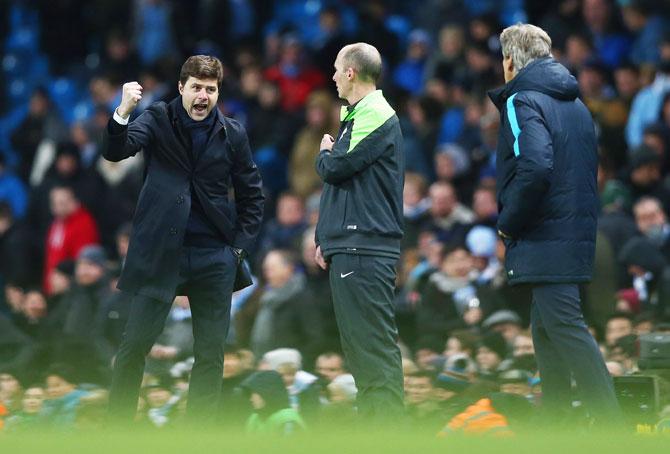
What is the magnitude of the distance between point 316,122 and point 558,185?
8672mm

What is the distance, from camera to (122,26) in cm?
2219

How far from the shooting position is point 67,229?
17.8m

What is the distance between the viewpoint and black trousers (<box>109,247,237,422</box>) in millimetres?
9242

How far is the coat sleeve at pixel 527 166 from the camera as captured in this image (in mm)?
9031

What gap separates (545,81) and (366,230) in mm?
1279

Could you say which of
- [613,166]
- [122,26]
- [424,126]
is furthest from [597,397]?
[122,26]

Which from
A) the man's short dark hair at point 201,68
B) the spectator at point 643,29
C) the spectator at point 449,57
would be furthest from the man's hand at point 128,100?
the spectator at point 449,57

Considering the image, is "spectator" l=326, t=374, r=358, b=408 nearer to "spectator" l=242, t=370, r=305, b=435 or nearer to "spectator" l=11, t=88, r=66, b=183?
"spectator" l=242, t=370, r=305, b=435

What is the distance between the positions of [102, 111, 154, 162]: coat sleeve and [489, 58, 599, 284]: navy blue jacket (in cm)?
195

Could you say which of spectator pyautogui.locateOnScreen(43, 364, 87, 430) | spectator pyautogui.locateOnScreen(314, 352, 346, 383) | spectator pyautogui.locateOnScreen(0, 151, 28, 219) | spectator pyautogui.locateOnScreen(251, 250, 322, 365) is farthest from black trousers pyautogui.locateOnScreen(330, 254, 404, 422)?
spectator pyautogui.locateOnScreen(0, 151, 28, 219)

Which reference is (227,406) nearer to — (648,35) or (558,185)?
(558,185)

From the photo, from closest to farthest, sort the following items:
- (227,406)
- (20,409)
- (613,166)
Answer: (227,406)
(20,409)
(613,166)

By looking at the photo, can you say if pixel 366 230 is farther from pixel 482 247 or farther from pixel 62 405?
pixel 482 247

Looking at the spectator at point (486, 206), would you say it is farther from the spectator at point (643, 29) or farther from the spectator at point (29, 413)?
the spectator at point (29, 413)
